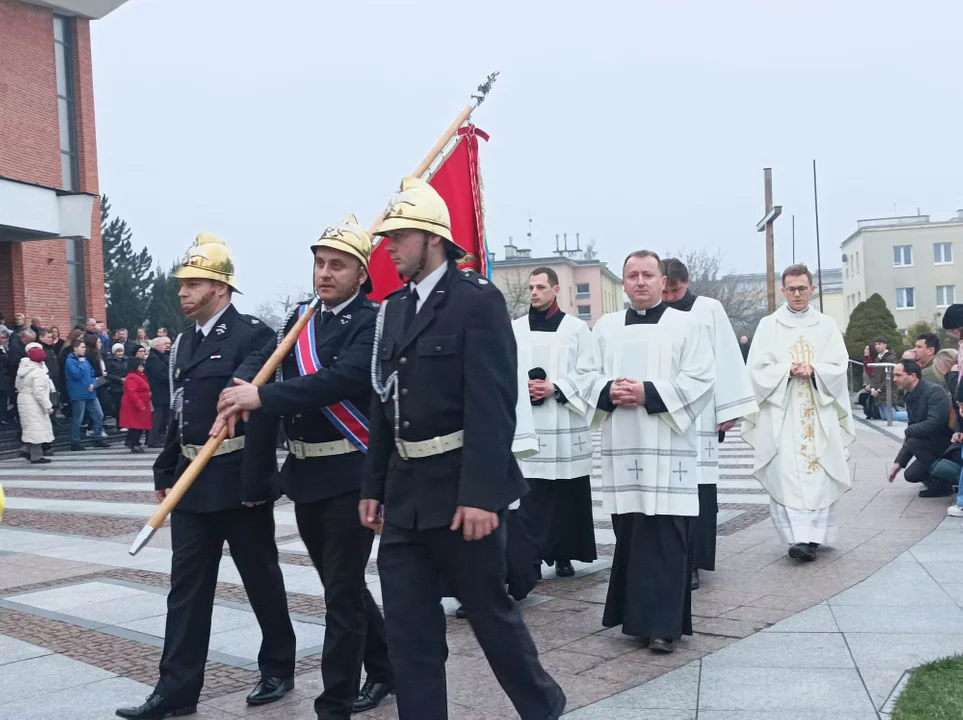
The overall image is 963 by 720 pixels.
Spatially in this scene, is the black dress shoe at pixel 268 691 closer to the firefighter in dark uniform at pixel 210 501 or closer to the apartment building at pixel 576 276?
the firefighter in dark uniform at pixel 210 501

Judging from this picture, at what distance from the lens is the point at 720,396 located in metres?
6.72

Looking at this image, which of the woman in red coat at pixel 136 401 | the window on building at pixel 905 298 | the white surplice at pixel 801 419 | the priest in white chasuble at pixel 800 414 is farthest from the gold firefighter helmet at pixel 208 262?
the window on building at pixel 905 298

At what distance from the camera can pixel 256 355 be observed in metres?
4.63

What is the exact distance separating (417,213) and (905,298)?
78.0 metres

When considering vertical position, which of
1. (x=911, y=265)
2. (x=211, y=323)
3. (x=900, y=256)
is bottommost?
(x=211, y=323)

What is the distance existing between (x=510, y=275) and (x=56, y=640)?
77.9 meters

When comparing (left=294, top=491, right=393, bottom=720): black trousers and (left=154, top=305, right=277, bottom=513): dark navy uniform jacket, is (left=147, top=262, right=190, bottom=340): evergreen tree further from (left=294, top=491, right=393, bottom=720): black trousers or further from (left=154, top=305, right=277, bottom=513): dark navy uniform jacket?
(left=294, top=491, right=393, bottom=720): black trousers

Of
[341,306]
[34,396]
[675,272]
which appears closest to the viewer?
[341,306]

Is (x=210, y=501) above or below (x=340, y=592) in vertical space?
above

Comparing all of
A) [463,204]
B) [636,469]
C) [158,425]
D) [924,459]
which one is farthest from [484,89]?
[158,425]

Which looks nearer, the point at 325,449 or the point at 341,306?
the point at 325,449

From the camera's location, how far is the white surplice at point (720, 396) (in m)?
6.68

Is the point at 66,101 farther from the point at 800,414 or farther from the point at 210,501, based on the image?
the point at 210,501

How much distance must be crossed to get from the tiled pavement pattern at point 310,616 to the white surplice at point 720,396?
0.79 meters
